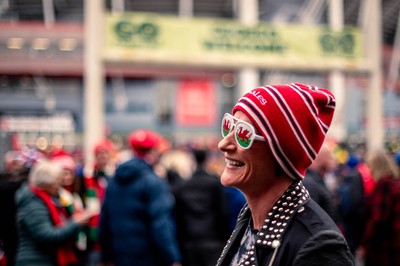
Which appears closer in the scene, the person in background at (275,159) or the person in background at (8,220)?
the person in background at (275,159)

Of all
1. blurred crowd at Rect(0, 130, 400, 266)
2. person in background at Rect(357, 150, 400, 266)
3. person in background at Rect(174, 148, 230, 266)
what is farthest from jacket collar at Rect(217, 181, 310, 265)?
person in background at Rect(174, 148, 230, 266)

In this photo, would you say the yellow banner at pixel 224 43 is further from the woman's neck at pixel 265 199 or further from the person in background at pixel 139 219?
the woman's neck at pixel 265 199

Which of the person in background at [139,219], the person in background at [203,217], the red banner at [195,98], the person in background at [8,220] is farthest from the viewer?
the red banner at [195,98]

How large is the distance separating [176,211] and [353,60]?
638 centimetres

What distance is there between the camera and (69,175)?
5496mm

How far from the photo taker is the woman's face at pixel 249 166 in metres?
1.48

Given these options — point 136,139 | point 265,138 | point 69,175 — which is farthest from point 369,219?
point 265,138

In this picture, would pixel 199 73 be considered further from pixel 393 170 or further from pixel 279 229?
pixel 279 229

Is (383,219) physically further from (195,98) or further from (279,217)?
(195,98)

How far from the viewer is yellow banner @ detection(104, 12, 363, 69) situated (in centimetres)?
916

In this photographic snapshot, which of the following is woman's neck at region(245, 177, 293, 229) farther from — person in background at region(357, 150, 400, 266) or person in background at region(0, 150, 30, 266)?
person in background at region(0, 150, 30, 266)

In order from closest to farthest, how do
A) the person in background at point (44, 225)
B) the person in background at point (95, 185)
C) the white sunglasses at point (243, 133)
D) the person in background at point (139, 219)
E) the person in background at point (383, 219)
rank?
the white sunglasses at point (243, 133), the person in background at point (44, 225), the person in background at point (139, 219), the person in background at point (383, 219), the person in background at point (95, 185)

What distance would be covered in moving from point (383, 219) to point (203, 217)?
1697 mm

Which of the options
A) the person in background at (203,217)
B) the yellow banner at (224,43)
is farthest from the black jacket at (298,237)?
the yellow banner at (224,43)
